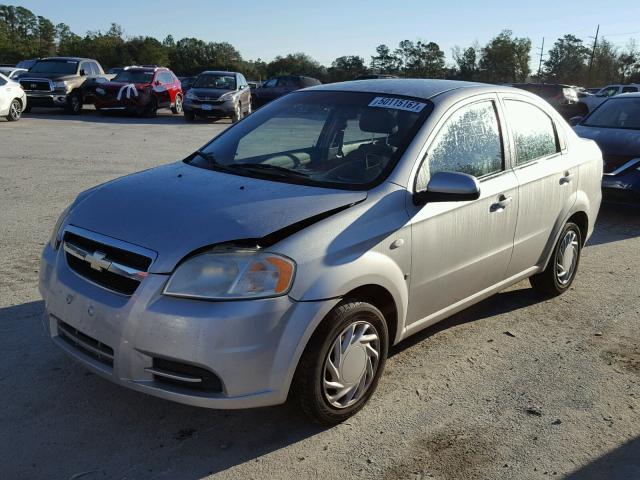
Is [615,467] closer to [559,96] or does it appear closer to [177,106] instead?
[177,106]

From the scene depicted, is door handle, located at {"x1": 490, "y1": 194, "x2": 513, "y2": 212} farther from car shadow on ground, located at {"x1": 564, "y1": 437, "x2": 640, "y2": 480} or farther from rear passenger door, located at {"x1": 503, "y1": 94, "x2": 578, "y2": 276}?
car shadow on ground, located at {"x1": 564, "y1": 437, "x2": 640, "y2": 480}

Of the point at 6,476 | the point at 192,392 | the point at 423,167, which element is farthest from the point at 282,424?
the point at 423,167

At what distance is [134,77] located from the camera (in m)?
21.7

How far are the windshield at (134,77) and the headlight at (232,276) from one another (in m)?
20.1

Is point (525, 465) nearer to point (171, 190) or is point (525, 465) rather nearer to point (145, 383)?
point (145, 383)

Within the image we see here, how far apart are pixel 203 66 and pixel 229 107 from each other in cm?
6577

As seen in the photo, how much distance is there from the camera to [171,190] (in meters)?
3.49

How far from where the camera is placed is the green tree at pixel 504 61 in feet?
319

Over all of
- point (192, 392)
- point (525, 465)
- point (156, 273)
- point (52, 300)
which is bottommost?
point (525, 465)

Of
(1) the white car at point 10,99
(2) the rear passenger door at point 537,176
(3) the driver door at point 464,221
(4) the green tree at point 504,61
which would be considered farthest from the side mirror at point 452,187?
(4) the green tree at point 504,61

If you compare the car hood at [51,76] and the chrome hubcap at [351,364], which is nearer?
the chrome hubcap at [351,364]

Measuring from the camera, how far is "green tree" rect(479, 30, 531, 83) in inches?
3824

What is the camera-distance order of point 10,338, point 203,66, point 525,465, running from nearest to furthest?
1. point 525,465
2. point 10,338
3. point 203,66

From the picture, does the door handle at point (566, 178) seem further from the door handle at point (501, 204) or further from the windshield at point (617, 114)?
the windshield at point (617, 114)
